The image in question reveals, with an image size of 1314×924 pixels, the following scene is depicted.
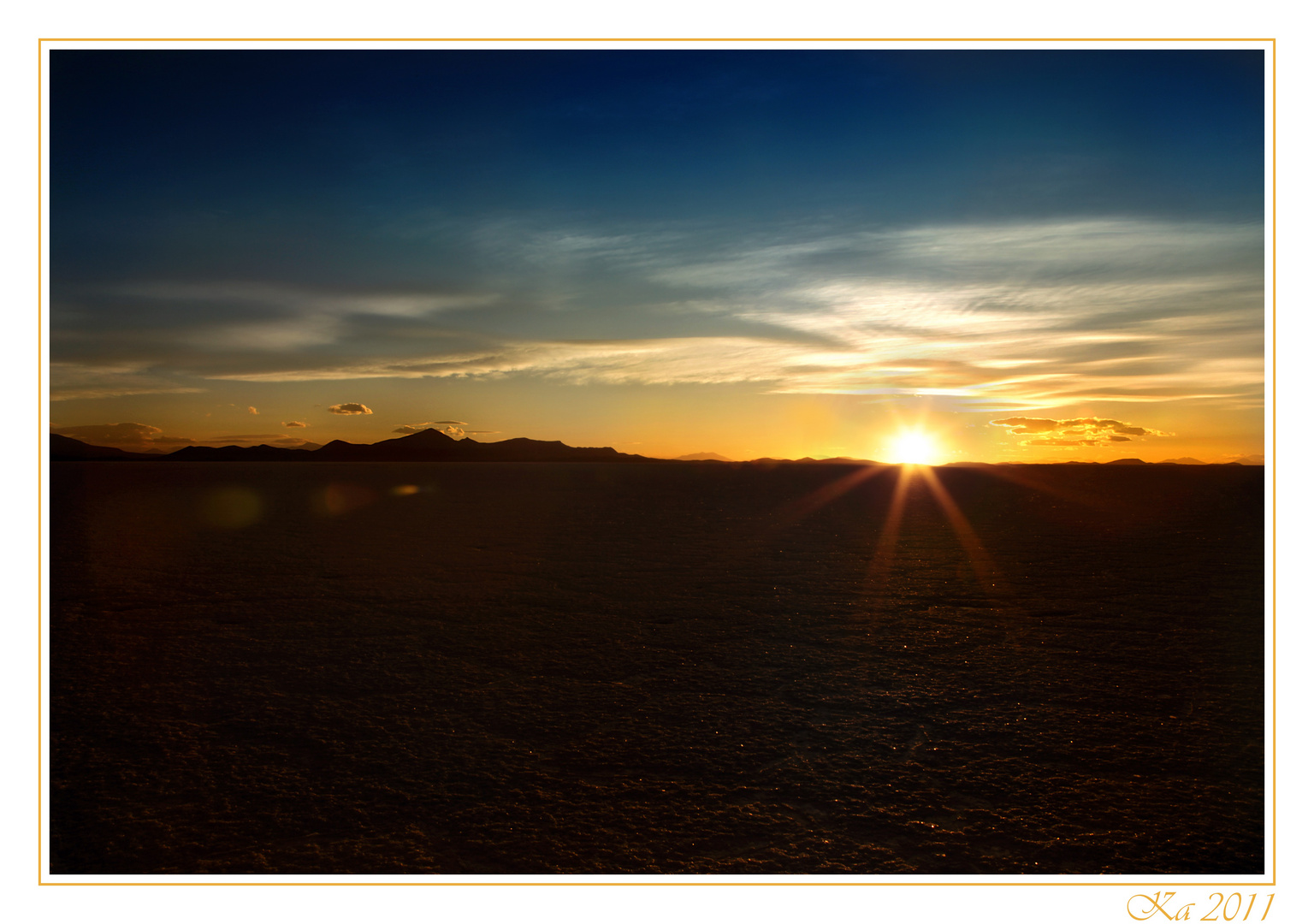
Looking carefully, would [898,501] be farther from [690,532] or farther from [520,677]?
[520,677]

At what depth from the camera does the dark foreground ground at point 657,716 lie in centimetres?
320

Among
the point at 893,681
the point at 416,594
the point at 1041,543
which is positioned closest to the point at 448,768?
the point at 893,681

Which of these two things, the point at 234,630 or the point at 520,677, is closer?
the point at 520,677

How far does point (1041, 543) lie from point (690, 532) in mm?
5741

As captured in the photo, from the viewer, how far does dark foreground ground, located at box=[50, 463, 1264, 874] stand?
10.5ft

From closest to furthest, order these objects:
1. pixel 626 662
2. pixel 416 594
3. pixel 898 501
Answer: pixel 626 662 → pixel 416 594 → pixel 898 501

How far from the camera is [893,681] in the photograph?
4.88 metres

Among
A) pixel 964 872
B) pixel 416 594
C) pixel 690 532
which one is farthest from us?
pixel 690 532

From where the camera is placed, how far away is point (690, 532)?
12.6m

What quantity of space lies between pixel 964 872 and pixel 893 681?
6.09 ft

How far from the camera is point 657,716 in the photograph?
4.35m

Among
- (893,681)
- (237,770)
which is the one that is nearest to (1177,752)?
(893,681)

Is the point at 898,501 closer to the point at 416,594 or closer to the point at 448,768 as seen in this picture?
the point at 416,594

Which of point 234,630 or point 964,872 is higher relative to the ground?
point 234,630
